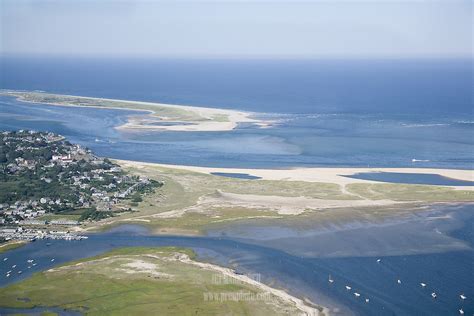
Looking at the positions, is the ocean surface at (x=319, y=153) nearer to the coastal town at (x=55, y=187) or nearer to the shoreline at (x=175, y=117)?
the shoreline at (x=175, y=117)

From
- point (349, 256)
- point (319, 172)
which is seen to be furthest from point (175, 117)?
point (349, 256)

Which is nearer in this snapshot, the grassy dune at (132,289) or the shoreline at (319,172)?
the grassy dune at (132,289)

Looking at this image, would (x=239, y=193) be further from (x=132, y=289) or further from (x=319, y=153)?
(x=132, y=289)

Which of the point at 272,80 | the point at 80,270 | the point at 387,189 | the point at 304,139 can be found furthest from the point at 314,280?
the point at 272,80

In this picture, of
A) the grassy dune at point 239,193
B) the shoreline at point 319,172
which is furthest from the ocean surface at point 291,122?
the grassy dune at point 239,193

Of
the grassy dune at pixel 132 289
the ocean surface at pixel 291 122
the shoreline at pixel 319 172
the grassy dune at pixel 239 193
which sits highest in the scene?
the ocean surface at pixel 291 122

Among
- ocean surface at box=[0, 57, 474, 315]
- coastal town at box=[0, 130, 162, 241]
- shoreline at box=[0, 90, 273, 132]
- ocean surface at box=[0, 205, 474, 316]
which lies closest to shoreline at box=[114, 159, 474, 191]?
ocean surface at box=[0, 57, 474, 315]

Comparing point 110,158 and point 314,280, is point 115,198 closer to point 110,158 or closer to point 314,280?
point 110,158
